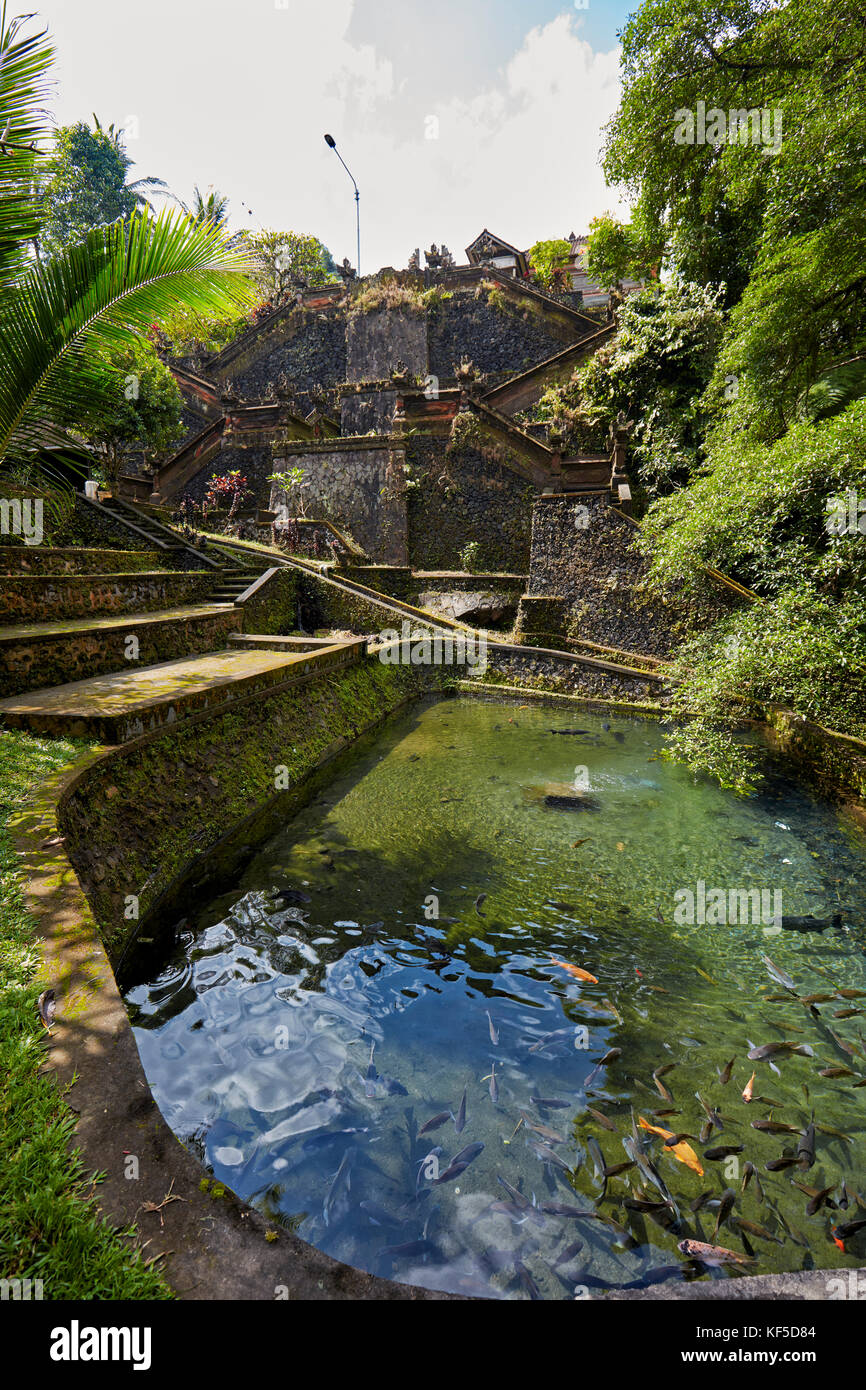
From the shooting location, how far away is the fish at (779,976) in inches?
160

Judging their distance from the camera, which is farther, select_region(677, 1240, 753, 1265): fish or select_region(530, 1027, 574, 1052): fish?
select_region(530, 1027, 574, 1052): fish

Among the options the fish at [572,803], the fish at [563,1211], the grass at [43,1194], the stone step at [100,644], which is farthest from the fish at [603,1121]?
the stone step at [100,644]

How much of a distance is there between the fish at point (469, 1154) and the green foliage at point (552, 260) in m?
33.9

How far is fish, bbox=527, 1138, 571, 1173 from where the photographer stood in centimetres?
271

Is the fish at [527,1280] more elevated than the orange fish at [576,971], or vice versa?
the orange fish at [576,971]

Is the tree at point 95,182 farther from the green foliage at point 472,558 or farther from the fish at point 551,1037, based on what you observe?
the fish at point 551,1037

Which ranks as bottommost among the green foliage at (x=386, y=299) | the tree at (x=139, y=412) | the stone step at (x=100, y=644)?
the stone step at (x=100, y=644)

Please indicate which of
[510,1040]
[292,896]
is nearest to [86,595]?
[292,896]

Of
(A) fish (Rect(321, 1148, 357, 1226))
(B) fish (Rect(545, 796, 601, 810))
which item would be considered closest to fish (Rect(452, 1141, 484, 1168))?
(A) fish (Rect(321, 1148, 357, 1226))

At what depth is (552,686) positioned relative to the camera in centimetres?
1259

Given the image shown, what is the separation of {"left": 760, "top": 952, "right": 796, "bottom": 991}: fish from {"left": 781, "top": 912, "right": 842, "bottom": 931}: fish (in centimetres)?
64

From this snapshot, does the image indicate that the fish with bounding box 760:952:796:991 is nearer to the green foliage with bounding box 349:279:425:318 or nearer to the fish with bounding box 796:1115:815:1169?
the fish with bounding box 796:1115:815:1169
